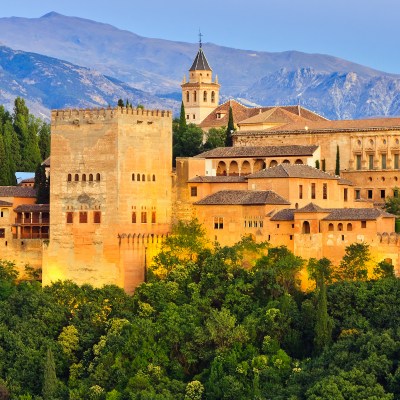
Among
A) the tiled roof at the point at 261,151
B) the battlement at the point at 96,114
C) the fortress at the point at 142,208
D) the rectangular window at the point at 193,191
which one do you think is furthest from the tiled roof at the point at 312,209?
the tiled roof at the point at 261,151

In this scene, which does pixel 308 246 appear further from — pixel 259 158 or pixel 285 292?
pixel 259 158

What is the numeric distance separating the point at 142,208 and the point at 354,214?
8516 mm

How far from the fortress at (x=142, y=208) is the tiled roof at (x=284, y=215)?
0.05 meters

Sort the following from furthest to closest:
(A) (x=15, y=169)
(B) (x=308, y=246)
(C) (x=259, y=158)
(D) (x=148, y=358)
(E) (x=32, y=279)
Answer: (A) (x=15, y=169)
(C) (x=259, y=158)
(E) (x=32, y=279)
(B) (x=308, y=246)
(D) (x=148, y=358)

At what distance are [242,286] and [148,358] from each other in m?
4.93

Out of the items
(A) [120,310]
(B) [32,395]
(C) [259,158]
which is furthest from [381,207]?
(B) [32,395]

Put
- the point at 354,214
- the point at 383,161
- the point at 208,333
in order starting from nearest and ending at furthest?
the point at 208,333, the point at 354,214, the point at 383,161

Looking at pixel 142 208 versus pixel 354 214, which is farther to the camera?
pixel 142 208

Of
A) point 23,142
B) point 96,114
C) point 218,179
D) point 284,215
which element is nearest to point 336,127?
point 218,179

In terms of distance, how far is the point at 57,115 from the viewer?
186 ft

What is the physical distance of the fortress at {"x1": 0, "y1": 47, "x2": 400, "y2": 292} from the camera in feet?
175

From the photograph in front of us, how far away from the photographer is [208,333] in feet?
164

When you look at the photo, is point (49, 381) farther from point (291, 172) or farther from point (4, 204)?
point (291, 172)

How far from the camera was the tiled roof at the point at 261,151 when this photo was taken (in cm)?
6159
